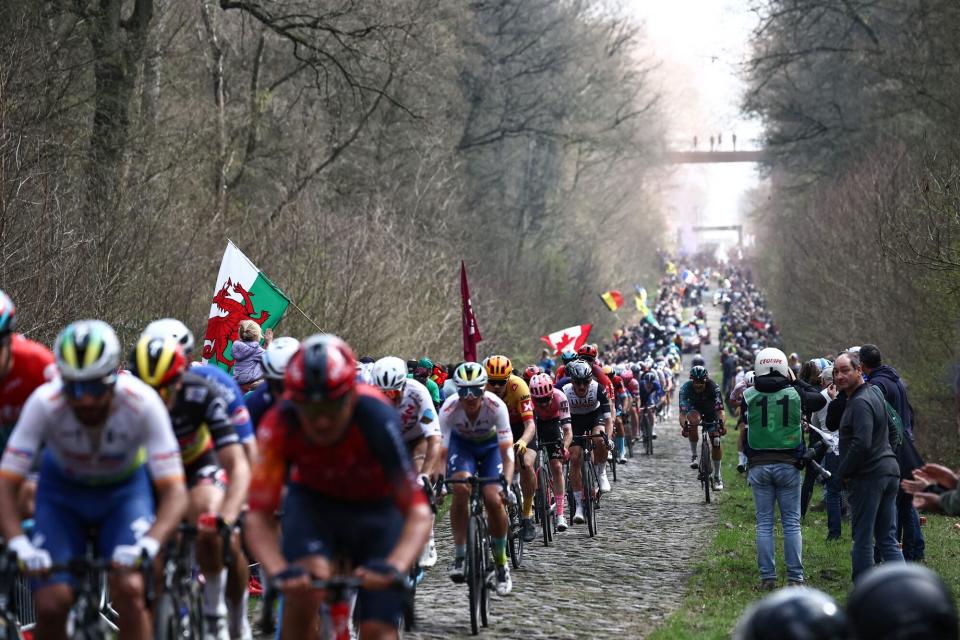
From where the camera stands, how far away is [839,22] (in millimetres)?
43375

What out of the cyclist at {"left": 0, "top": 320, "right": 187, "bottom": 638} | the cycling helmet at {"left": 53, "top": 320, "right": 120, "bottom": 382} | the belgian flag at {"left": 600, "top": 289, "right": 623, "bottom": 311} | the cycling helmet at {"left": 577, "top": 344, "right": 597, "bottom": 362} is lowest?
the cyclist at {"left": 0, "top": 320, "right": 187, "bottom": 638}

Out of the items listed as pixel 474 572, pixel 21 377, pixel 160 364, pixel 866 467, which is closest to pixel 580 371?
pixel 866 467

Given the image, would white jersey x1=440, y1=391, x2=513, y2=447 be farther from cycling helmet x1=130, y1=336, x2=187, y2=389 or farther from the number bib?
cycling helmet x1=130, y1=336, x2=187, y2=389

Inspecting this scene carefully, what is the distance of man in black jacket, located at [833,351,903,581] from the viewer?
1116 cm

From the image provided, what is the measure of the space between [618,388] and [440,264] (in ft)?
40.6

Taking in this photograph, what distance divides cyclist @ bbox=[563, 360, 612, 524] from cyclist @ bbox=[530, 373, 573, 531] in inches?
35.4

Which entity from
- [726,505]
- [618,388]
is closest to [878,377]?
[726,505]

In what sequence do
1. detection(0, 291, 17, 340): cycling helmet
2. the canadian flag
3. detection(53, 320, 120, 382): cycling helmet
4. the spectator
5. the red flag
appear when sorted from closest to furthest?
detection(53, 320, 120, 382): cycling helmet, detection(0, 291, 17, 340): cycling helmet, the spectator, the red flag, the canadian flag

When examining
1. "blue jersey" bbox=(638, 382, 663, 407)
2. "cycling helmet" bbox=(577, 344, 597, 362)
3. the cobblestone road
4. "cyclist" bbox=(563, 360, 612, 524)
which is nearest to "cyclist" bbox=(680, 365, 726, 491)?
the cobblestone road

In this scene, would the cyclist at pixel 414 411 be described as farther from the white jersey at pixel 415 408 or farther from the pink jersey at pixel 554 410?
the pink jersey at pixel 554 410

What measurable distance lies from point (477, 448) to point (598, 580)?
6.86ft

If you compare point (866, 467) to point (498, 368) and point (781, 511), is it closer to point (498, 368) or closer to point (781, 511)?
point (781, 511)

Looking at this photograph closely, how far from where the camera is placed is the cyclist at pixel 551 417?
16.0m

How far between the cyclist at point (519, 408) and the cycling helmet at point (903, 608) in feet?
30.3
